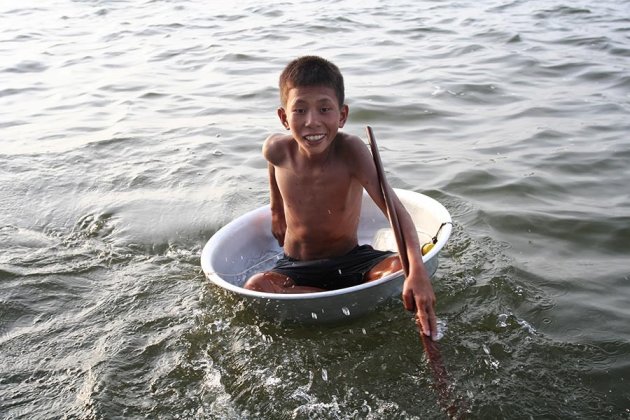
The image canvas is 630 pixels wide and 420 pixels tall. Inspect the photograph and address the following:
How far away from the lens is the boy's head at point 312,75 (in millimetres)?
2982

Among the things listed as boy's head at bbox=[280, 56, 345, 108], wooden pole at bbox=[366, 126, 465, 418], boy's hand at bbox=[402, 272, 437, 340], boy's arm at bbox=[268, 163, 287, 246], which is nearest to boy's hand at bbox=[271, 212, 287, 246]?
boy's arm at bbox=[268, 163, 287, 246]

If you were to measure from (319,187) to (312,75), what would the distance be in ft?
1.69

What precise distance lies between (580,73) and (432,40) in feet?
7.22

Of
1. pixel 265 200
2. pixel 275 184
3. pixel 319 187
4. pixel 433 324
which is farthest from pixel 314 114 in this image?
pixel 265 200

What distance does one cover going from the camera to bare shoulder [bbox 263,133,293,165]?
330cm

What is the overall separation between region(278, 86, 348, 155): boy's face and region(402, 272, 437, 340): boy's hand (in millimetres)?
787

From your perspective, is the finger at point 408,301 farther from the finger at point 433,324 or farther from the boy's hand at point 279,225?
the boy's hand at point 279,225

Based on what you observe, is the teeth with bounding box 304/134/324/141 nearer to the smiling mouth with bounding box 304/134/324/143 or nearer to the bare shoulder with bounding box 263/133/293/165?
the smiling mouth with bounding box 304/134/324/143

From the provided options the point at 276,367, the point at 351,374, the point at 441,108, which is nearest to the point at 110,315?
the point at 276,367

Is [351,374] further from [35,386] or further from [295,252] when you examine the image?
[35,386]

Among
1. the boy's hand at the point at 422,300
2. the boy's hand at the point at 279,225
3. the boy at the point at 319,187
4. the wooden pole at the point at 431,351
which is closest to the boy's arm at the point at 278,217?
the boy's hand at the point at 279,225

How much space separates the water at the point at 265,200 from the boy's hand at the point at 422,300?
0.29 meters

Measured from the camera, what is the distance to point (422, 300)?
2475 mm

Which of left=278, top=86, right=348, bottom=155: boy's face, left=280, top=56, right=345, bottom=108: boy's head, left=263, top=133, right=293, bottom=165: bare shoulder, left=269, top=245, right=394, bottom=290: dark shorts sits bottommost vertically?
left=269, top=245, right=394, bottom=290: dark shorts
